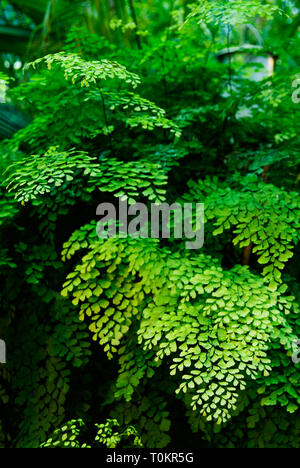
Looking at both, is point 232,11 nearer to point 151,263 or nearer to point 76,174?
point 76,174

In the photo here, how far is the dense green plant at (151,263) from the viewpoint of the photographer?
1.71 metres

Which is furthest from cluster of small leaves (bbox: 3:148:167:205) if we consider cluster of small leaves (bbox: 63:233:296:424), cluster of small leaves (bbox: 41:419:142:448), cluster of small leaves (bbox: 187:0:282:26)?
cluster of small leaves (bbox: 41:419:142:448)

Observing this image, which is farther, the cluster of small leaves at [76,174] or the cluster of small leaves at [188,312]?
the cluster of small leaves at [76,174]

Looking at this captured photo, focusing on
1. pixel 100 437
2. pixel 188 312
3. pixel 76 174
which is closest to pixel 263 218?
pixel 188 312

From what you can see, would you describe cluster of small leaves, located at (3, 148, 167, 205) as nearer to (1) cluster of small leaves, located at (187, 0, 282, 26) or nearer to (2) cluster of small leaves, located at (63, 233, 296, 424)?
(2) cluster of small leaves, located at (63, 233, 296, 424)

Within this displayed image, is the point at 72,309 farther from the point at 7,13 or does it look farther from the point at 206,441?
the point at 7,13

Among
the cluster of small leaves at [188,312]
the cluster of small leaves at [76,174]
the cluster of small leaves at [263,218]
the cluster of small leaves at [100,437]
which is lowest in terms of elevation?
the cluster of small leaves at [100,437]

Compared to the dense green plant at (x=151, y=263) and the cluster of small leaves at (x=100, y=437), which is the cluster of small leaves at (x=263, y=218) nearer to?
the dense green plant at (x=151, y=263)

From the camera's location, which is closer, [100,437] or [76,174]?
[76,174]

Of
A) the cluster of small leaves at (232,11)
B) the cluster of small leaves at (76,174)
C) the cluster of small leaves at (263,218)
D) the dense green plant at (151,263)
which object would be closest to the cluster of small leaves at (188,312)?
the dense green plant at (151,263)

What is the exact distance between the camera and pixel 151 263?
5.74ft

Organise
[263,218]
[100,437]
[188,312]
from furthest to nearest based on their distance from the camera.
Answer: [100,437] < [263,218] < [188,312]

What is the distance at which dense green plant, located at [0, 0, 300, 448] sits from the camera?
5.61 feet
